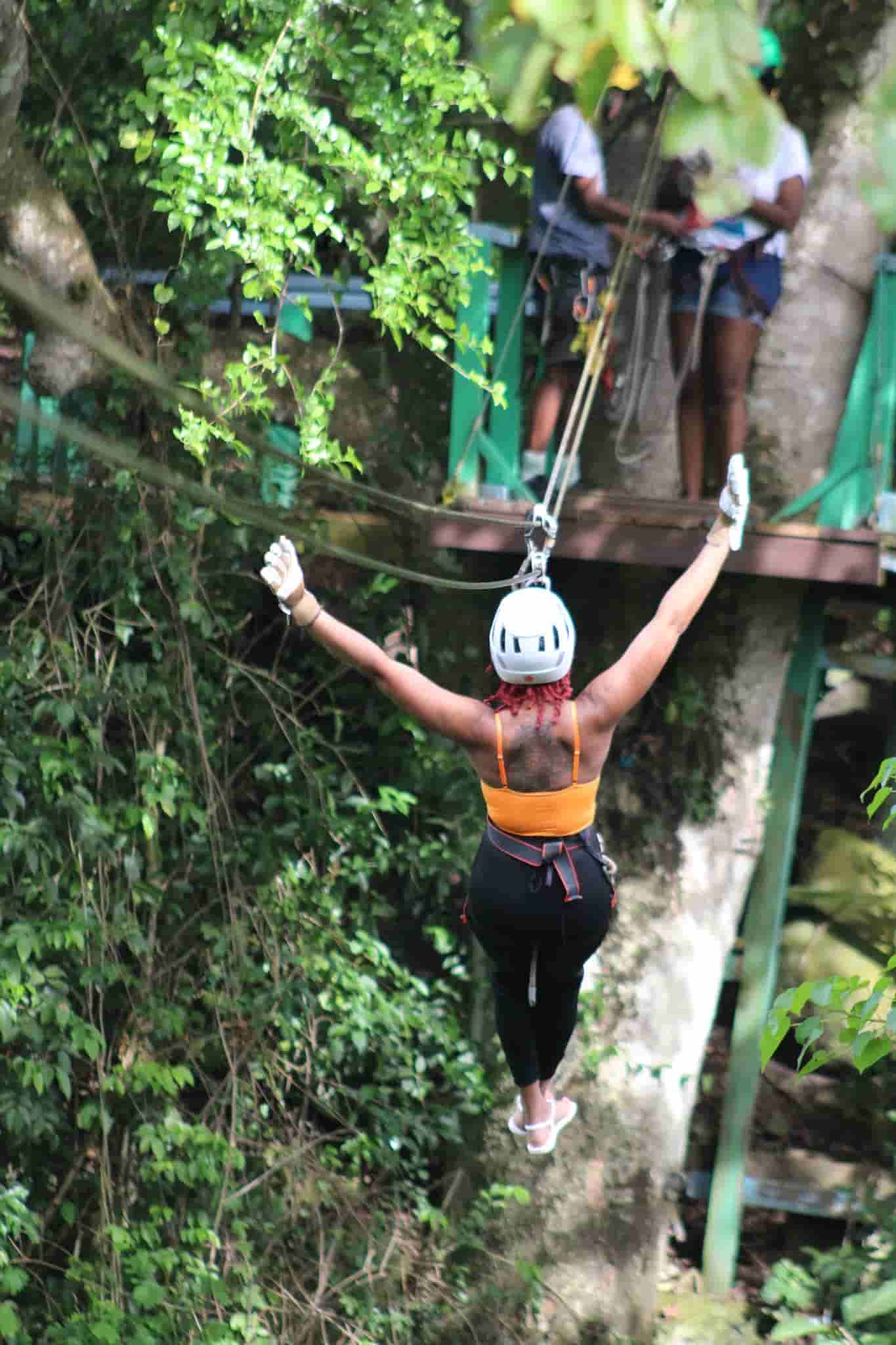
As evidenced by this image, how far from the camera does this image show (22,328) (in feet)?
18.5

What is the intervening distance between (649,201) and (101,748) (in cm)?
279

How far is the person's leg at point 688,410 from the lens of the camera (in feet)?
20.0

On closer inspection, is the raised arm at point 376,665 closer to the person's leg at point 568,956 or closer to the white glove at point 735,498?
the person's leg at point 568,956

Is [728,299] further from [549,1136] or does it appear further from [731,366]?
[549,1136]

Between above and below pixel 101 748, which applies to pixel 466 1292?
below

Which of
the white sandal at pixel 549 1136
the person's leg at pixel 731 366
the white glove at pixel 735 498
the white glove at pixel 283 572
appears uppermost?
the person's leg at pixel 731 366

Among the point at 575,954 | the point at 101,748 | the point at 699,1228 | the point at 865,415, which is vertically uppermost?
the point at 865,415

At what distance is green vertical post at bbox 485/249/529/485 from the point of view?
20.5 ft

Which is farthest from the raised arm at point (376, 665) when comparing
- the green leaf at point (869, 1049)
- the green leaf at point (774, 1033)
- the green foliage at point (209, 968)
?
the green foliage at point (209, 968)

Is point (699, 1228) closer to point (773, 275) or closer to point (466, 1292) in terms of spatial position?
point (466, 1292)

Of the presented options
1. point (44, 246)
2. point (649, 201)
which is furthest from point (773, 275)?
point (44, 246)

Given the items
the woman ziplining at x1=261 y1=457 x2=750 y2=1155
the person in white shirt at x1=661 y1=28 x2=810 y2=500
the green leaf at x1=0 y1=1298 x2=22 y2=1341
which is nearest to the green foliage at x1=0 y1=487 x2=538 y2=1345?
the green leaf at x1=0 y1=1298 x2=22 y2=1341

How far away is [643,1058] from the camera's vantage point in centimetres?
679

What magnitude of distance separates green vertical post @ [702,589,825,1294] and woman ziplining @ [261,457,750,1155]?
3025 mm
